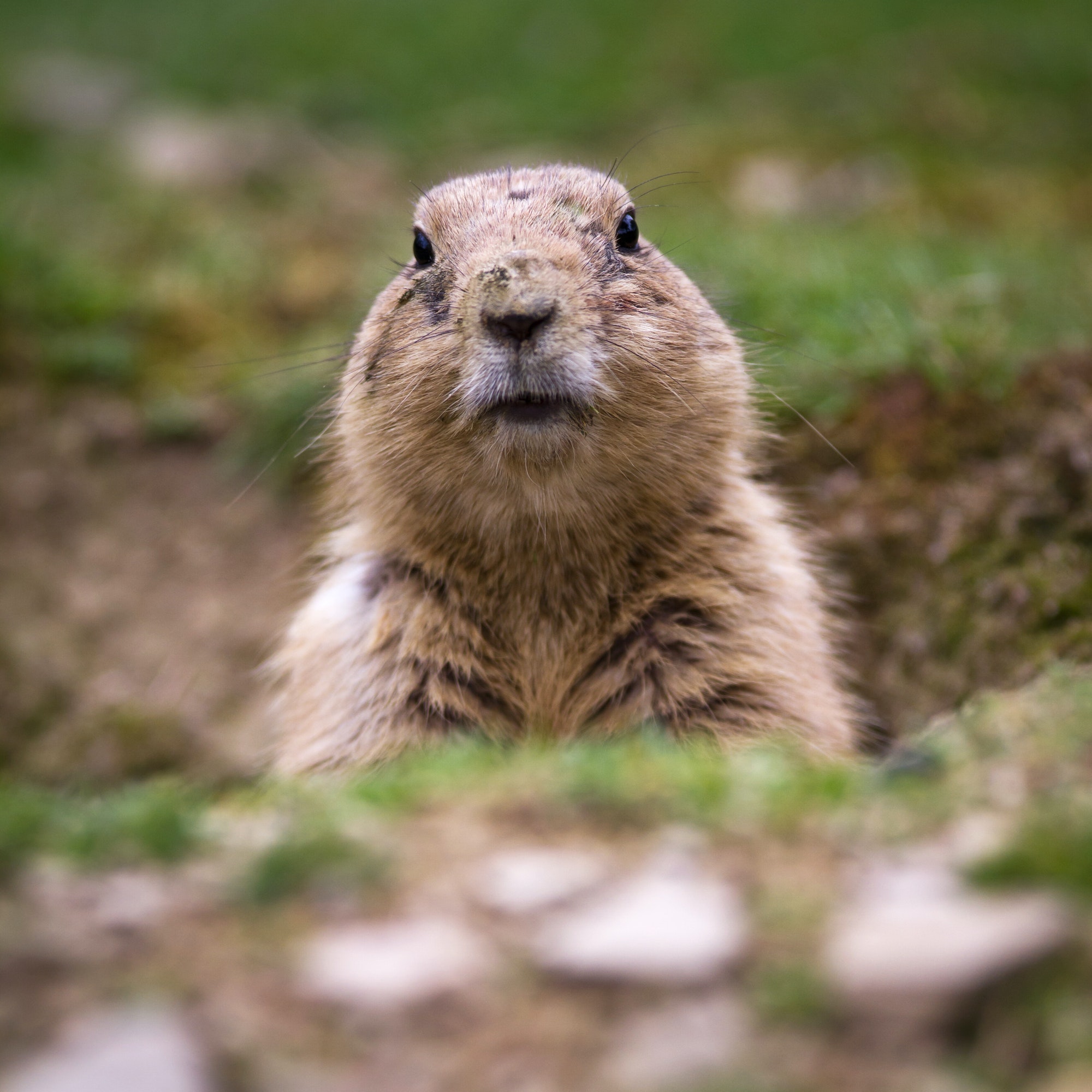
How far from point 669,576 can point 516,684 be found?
2.32ft

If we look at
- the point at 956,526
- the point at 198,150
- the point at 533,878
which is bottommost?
the point at 533,878

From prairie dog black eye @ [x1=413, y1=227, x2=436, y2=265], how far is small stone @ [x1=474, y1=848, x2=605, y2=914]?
124 inches

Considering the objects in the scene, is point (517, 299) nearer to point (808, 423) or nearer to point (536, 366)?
point (536, 366)

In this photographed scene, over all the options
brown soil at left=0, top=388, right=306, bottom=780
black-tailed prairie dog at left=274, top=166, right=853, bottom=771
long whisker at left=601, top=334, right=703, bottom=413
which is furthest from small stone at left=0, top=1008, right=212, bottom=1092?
brown soil at left=0, top=388, right=306, bottom=780

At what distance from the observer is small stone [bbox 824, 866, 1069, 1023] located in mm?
1993

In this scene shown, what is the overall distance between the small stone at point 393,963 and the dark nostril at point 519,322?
7.05ft

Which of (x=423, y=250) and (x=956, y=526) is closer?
(x=423, y=250)

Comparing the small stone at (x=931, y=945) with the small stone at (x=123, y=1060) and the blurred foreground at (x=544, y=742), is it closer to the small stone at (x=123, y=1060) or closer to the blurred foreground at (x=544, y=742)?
the blurred foreground at (x=544, y=742)

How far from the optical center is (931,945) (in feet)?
6.76

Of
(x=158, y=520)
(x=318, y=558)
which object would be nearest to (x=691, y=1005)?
(x=318, y=558)

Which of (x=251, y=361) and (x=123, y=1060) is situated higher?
(x=251, y=361)

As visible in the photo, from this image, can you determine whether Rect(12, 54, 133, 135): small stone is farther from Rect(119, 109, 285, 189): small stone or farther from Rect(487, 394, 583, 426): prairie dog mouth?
Rect(487, 394, 583, 426): prairie dog mouth

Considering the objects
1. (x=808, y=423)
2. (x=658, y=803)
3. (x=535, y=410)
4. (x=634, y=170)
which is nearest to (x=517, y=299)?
(x=535, y=410)

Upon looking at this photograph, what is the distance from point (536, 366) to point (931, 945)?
238 centimetres
